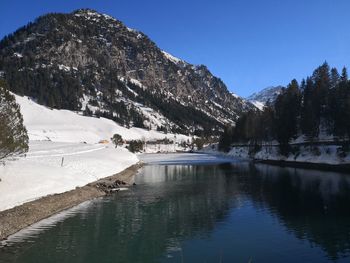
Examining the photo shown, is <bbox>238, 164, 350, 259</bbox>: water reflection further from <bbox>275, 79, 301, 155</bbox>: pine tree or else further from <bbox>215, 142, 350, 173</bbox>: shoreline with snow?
<bbox>275, 79, 301, 155</bbox>: pine tree

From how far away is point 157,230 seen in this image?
38156 mm

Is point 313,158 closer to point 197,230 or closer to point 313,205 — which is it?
point 313,205

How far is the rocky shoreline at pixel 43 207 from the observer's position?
120 feet

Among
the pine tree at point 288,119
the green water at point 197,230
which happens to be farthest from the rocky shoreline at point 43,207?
the pine tree at point 288,119

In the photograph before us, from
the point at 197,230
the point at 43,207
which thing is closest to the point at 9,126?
the point at 43,207

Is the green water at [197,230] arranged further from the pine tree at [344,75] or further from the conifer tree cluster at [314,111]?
the pine tree at [344,75]

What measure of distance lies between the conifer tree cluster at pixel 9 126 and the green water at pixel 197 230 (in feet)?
A: 26.5

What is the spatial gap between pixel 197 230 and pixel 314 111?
310 ft

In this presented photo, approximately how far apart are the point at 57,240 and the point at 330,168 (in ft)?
265

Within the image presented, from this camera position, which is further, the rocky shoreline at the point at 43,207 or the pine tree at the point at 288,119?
the pine tree at the point at 288,119

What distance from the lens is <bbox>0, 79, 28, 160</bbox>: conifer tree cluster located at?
3884cm

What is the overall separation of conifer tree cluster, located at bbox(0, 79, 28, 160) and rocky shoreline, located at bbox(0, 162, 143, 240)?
5908mm

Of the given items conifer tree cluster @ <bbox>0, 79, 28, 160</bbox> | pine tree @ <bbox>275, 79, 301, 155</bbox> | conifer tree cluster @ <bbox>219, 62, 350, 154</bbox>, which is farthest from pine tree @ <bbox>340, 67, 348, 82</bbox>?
conifer tree cluster @ <bbox>0, 79, 28, 160</bbox>

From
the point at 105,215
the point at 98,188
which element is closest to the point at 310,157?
the point at 98,188
